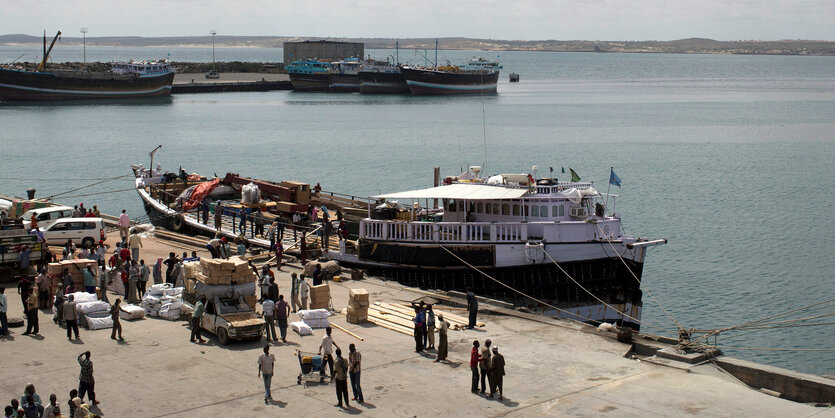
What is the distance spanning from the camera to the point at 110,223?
36.4m

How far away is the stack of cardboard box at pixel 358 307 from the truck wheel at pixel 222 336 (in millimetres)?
3255

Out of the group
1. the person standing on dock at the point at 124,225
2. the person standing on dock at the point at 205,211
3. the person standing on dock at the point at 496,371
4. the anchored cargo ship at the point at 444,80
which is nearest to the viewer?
the person standing on dock at the point at 496,371

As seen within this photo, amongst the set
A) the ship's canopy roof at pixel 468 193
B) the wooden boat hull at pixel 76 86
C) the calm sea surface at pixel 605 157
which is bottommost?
the calm sea surface at pixel 605 157

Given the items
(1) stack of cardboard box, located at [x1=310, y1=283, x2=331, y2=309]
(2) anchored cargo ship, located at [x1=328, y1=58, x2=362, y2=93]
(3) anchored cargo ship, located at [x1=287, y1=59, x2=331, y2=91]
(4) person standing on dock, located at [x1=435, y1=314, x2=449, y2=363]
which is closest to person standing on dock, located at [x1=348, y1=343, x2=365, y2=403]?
(4) person standing on dock, located at [x1=435, y1=314, x2=449, y2=363]

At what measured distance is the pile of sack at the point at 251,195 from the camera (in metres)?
34.4

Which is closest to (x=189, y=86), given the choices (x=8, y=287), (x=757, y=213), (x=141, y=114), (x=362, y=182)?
(x=141, y=114)

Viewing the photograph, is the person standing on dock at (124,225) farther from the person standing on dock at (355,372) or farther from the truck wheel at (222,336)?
the person standing on dock at (355,372)

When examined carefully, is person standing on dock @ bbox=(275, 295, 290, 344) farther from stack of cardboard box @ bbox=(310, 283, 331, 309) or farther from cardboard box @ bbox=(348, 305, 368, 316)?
stack of cardboard box @ bbox=(310, 283, 331, 309)

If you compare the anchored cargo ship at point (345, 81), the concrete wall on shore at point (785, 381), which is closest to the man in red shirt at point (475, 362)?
the concrete wall on shore at point (785, 381)

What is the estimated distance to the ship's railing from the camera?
26953 mm

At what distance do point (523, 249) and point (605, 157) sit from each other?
169 ft

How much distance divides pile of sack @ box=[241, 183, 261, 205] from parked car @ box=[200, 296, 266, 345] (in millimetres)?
14523

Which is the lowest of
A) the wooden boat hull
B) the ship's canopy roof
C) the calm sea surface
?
the calm sea surface

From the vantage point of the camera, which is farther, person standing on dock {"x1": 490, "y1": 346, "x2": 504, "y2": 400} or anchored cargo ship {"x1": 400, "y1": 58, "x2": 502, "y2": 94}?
anchored cargo ship {"x1": 400, "y1": 58, "x2": 502, "y2": 94}
